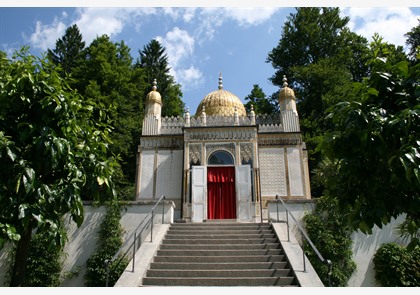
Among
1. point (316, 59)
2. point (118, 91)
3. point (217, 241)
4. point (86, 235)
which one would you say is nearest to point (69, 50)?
point (118, 91)

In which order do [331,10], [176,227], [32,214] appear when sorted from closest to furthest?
[32,214]
[176,227]
[331,10]

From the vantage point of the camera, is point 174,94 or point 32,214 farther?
point 174,94

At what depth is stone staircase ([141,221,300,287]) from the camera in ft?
24.7

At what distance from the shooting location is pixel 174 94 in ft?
104

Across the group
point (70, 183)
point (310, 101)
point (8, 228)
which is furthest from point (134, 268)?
point (310, 101)

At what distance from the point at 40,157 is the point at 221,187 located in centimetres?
937

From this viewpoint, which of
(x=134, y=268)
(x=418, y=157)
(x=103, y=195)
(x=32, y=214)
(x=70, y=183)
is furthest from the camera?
(x=134, y=268)

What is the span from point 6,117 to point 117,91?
19.6 m

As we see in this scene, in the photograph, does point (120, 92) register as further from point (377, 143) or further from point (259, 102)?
point (377, 143)

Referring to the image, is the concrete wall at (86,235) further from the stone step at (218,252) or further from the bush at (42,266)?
the stone step at (218,252)

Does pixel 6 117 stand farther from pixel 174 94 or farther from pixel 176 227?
pixel 174 94

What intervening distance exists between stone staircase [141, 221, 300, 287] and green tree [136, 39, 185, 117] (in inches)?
766

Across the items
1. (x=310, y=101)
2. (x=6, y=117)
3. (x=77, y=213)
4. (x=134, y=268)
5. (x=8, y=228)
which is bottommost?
(x=134, y=268)

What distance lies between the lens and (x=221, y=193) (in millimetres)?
14781
